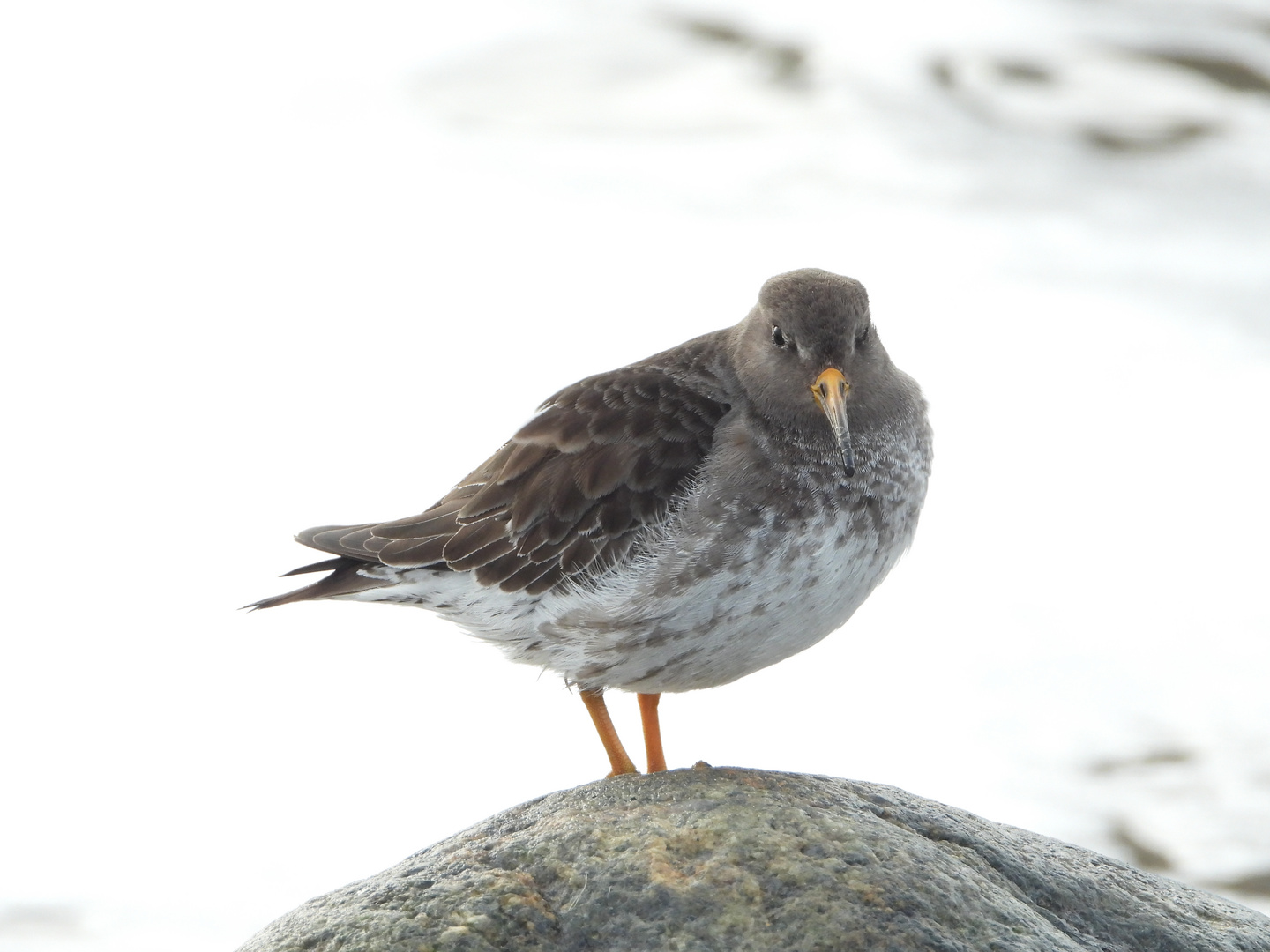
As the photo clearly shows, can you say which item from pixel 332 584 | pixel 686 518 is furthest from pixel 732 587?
pixel 332 584

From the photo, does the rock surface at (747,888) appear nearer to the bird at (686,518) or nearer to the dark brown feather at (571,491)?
the bird at (686,518)

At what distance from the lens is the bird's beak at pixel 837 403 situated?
6668 millimetres

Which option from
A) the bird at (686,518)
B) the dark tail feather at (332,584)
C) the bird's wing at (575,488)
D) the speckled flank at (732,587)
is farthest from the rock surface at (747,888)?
the dark tail feather at (332,584)

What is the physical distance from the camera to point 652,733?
733 cm

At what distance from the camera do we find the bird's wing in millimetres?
6996

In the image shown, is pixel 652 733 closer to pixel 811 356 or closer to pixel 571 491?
pixel 571 491

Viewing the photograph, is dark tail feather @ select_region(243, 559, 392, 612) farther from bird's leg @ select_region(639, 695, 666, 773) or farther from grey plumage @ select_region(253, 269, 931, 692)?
bird's leg @ select_region(639, 695, 666, 773)

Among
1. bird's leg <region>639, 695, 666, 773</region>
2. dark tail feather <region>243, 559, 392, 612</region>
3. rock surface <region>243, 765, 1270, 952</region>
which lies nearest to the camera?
rock surface <region>243, 765, 1270, 952</region>

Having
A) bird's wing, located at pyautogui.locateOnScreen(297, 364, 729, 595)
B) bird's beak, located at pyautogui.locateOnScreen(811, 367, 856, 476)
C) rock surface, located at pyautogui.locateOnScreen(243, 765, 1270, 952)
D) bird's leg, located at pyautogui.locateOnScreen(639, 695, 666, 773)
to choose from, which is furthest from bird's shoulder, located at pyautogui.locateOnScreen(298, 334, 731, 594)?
rock surface, located at pyautogui.locateOnScreen(243, 765, 1270, 952)

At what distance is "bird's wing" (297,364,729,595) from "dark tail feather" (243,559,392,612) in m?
0.12

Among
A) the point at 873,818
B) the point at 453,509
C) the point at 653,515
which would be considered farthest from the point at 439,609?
the point at 873,818

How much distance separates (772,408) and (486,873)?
100 inches

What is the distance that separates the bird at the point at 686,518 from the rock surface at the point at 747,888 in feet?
2.17

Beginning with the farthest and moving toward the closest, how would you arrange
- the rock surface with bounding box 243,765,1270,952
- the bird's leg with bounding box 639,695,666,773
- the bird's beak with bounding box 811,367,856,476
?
the bird's leg with bounding box 639,695,666,773 < the bird's beak with bounding box 811,367,856,476 < the rock surface with bounding box 243,765,1270,952
